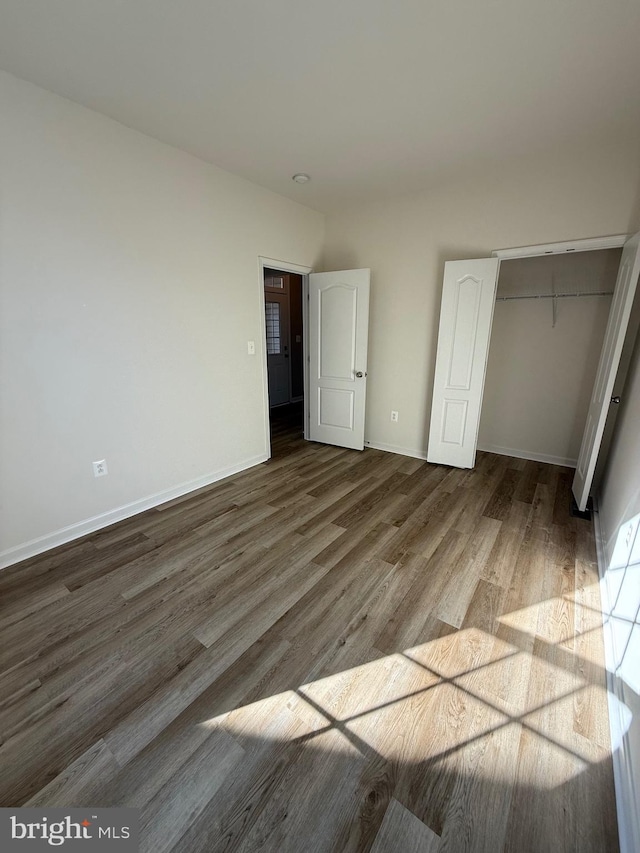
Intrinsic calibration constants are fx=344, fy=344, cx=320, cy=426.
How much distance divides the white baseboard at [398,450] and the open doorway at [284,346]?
1502 millimetres

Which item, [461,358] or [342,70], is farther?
[461,358]

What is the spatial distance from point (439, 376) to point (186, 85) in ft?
9.43

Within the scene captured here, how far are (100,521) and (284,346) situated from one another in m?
4.47

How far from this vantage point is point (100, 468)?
2.47m

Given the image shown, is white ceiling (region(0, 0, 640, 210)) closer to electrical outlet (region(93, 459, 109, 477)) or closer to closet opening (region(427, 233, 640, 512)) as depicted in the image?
closet opening (region(427, 233, 640, 512))

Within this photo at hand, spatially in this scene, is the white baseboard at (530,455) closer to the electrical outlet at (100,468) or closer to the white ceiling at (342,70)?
the white ceiling at (342,70)

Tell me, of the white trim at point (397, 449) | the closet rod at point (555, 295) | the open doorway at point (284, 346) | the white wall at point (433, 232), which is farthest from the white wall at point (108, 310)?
the closet rod at point (555, 295)

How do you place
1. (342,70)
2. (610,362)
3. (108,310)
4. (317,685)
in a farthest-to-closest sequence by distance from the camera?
(610,362), (108,310), (342,70), (317,685)

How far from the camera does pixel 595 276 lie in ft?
10.8

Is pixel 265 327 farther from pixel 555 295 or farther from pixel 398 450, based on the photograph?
pixel 555 295

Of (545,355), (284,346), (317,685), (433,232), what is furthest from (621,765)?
(284,346)

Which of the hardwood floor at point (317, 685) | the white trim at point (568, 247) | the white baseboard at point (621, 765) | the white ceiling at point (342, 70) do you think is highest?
the white ceiling at point (342, 70)

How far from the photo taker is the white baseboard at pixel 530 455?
3654 mm

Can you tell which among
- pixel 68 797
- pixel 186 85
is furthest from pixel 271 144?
pixel 68 797
